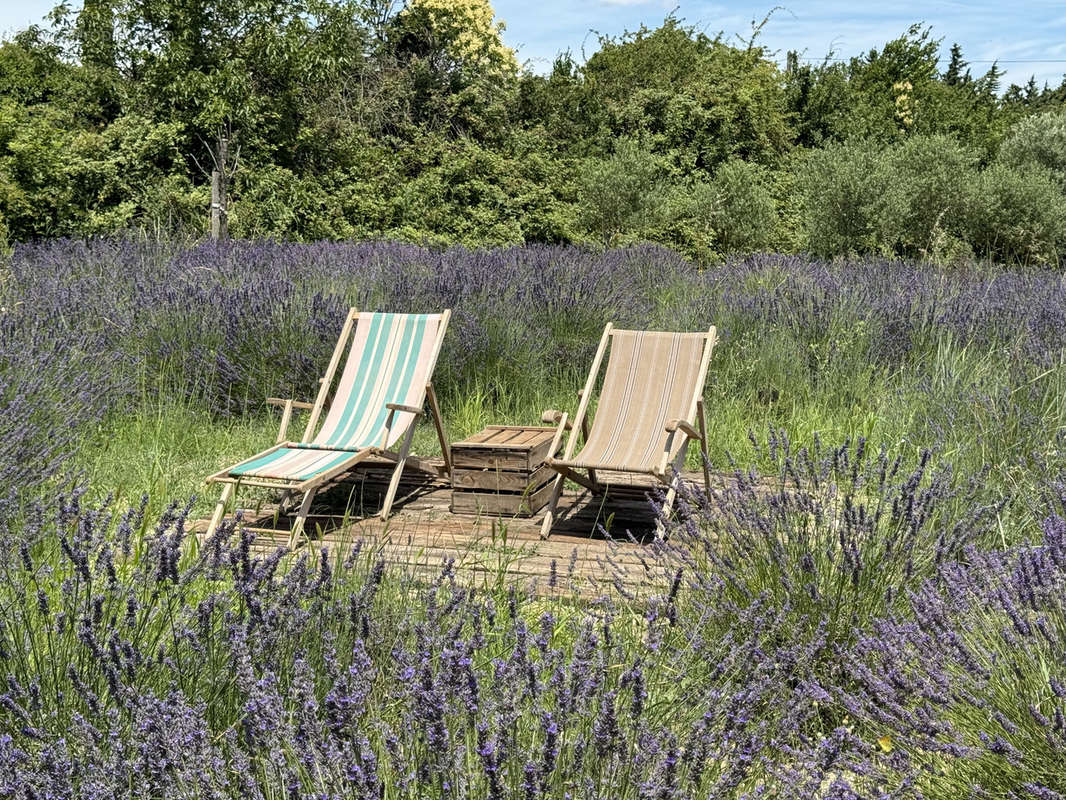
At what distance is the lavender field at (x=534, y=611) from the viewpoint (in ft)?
5.58

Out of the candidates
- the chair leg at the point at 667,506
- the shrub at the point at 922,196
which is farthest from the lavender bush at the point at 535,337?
the shrub at the point at 922,196

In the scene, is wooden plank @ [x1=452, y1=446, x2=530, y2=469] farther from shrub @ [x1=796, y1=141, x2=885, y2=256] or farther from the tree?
the tree

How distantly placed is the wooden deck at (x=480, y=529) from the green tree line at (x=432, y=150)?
6835mm

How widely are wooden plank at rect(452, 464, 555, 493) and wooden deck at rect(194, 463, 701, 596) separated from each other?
14 cm

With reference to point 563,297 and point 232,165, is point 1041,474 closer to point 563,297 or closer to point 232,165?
point 563,297

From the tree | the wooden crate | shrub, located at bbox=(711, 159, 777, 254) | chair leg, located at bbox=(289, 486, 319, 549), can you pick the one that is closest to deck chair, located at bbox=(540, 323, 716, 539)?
the wooden crate

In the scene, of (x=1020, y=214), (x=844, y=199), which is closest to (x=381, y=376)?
(x=844, y=199)

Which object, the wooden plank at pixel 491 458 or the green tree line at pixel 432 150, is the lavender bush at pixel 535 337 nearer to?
the wooden plank at pixel 491 458

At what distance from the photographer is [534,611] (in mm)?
3223

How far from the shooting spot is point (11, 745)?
5.80 ft

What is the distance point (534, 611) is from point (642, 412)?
78.7 inches

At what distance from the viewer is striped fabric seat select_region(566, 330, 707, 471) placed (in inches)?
189

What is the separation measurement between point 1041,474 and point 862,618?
1.39 meters

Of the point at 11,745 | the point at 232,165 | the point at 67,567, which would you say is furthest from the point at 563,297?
the point at 232,165
